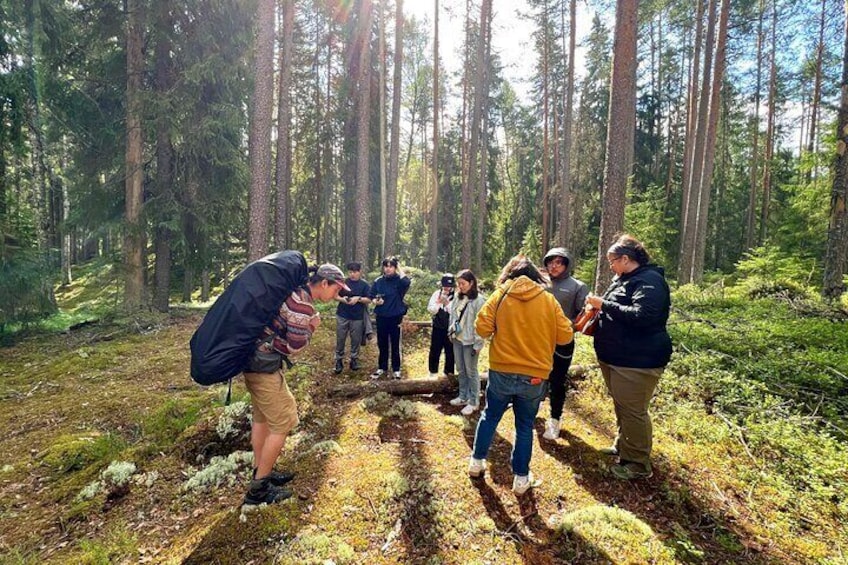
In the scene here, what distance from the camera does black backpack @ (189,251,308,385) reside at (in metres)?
2.88

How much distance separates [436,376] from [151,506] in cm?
405

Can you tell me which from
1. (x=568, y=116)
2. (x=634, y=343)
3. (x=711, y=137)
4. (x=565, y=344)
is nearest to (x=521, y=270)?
Answer: (x=565, y=344)

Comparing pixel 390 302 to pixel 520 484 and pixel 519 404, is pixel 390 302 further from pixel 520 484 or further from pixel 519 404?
pixel 520 484

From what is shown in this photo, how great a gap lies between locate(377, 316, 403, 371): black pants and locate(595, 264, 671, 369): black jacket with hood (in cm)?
385

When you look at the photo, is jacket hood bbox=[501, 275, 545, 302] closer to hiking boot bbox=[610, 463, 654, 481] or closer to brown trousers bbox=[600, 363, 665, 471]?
brown trousers bbox=[600, 363, 665, 471]

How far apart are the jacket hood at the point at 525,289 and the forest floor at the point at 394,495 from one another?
1797 millimetres

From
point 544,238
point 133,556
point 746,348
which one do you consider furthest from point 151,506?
point 544,238

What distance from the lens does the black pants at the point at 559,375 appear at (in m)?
4.46

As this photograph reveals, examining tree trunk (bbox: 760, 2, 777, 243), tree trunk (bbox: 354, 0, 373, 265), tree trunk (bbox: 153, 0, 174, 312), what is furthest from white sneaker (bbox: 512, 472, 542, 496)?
tree trunk (bbox: 760, 2, 777, 243)

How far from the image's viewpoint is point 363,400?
602 cm

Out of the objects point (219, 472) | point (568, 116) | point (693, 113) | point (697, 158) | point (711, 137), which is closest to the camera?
point (219, 472)

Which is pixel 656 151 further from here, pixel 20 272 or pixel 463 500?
A: pixel 20 272

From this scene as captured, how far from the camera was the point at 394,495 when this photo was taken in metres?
3.42

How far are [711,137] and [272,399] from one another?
624 inches
